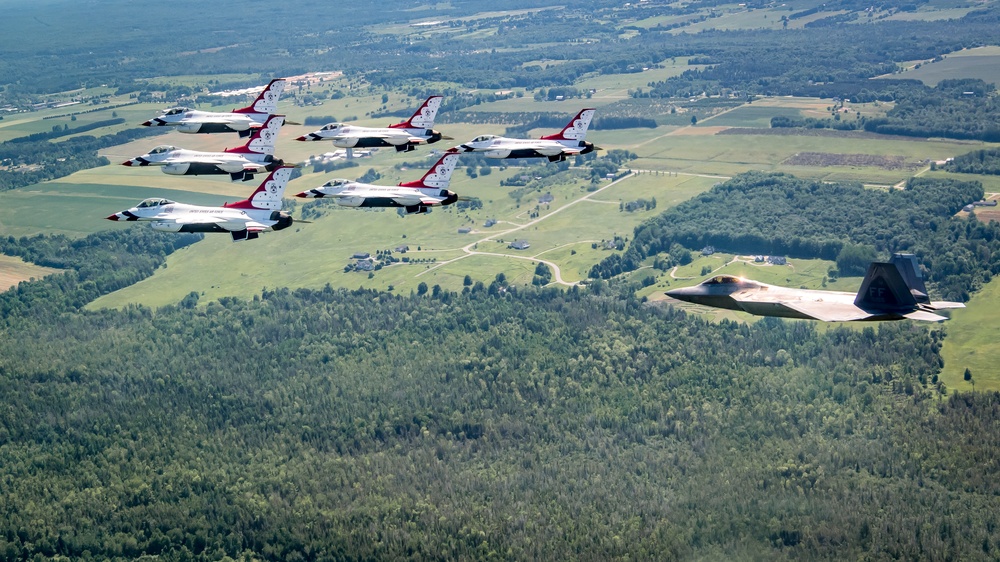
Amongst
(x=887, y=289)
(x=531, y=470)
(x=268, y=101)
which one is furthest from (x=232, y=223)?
(x=531, y=470)

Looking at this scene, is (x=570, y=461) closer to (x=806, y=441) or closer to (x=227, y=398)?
(x=806, y=441)

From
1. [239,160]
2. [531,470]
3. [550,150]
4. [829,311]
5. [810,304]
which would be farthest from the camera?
[531,470]

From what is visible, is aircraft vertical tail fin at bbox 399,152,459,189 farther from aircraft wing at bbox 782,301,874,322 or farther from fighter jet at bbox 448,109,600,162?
aircraft wing at bbox 782,301,874,322

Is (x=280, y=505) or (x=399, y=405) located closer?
(x=280, y=505)

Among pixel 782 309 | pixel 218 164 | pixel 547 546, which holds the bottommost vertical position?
pixel 547 546

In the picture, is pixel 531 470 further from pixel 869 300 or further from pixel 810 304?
pixel 869 300

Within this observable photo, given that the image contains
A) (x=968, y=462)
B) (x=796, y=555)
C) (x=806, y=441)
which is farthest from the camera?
(x=806, y=441)

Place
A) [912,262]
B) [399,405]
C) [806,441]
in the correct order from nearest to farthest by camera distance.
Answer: [912,262]
[806,441]
[399,405]

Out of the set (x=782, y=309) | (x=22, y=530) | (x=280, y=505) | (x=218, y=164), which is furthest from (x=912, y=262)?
(x=22, y=530)
